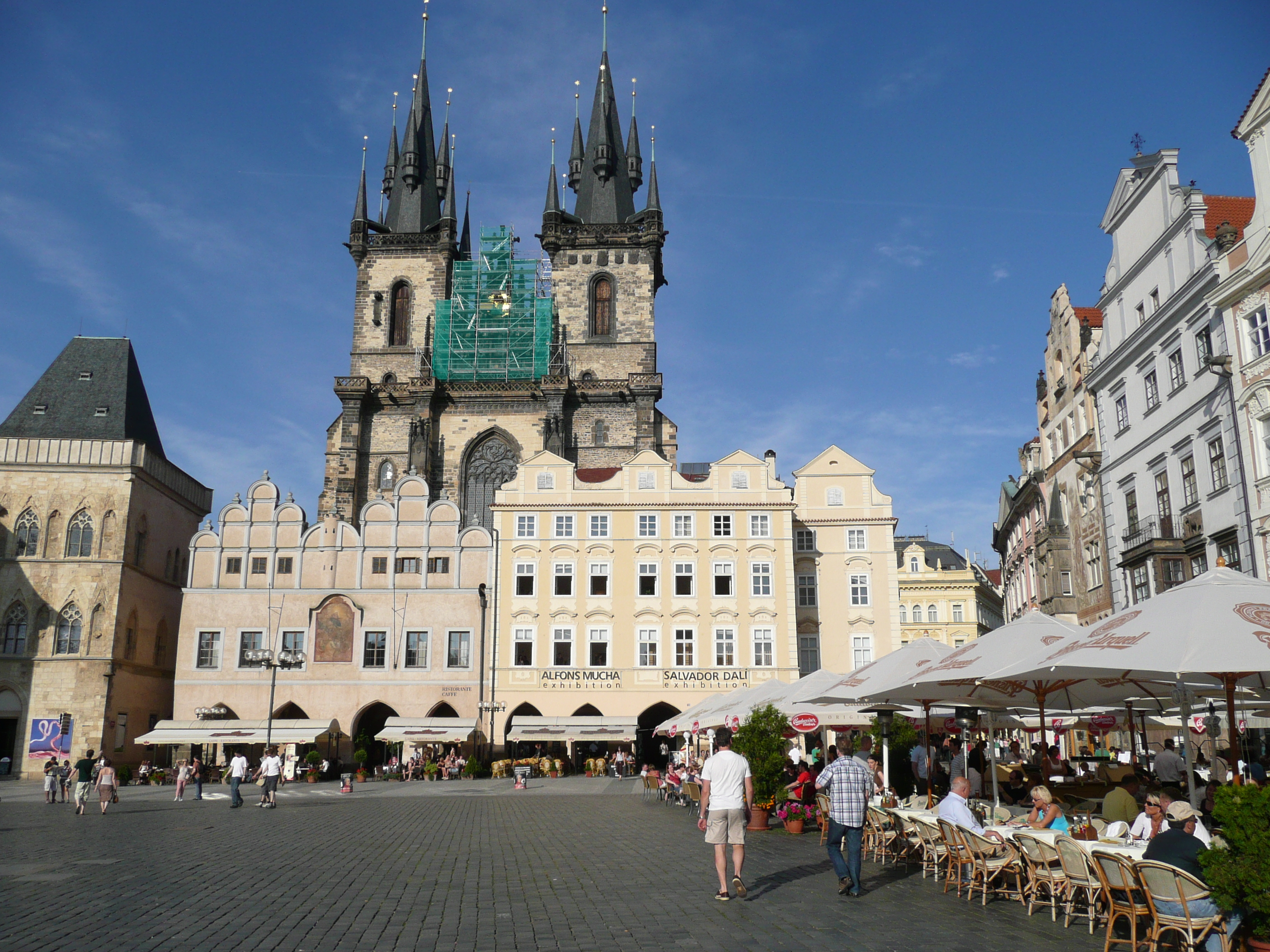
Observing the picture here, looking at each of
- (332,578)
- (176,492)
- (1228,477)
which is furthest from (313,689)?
(1228,477)

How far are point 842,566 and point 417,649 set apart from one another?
17.7m

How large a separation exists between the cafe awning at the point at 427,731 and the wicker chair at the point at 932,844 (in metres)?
29.7

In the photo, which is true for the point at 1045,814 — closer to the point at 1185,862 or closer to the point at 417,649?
the point at 1185,862

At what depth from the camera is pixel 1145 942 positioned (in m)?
8.34

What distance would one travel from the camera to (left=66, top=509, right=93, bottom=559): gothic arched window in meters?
45.1

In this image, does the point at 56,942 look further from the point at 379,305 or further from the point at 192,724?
the point at 379,305

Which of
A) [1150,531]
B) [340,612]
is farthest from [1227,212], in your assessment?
[340,612]

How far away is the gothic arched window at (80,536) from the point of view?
148 ft

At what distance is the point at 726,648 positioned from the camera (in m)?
43.7

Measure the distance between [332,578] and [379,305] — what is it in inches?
942

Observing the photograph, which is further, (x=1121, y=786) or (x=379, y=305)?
(x=379, y=305)

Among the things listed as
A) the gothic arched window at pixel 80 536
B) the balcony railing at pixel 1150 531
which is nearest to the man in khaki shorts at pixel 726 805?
the balcony railing at pixel 1150 531

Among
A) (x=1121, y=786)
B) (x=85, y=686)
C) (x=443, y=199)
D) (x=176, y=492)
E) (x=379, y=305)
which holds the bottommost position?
(x=1121, y=786)

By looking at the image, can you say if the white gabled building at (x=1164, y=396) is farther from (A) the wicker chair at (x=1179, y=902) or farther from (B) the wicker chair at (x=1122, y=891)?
(A) the wicker chair at (x=1179, y=902)
